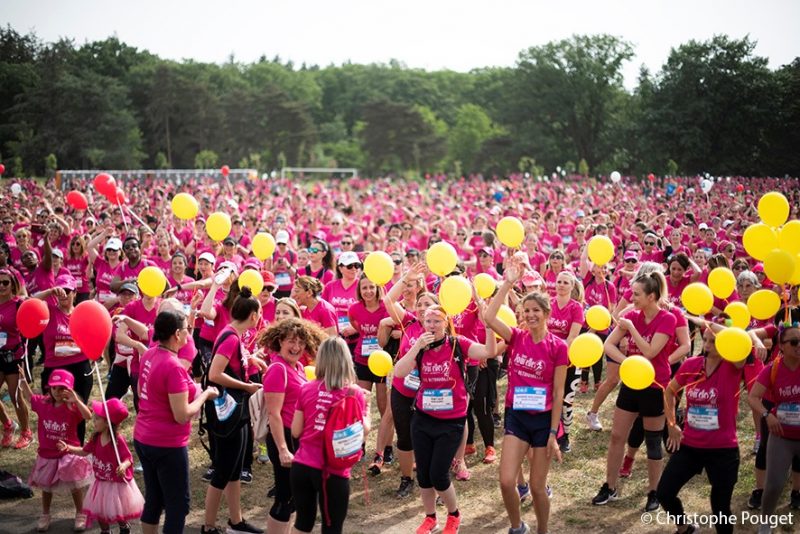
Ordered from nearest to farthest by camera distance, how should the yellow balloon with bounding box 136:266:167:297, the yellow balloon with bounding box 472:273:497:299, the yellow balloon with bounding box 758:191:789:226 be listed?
the yellow balloon with bounding box 472:273:497:299 < the yellow balloon with bounding box 136:266:167:297 < the yellow balloon with bounding box 758:191:789:226

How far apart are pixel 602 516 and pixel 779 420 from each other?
1.84m

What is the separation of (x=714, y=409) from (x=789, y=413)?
0.70 m

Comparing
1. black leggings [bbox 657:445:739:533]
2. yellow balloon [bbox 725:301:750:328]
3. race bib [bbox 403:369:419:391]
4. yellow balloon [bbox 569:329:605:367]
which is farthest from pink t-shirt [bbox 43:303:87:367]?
yellow balloon [bbox 725:301:750:328]

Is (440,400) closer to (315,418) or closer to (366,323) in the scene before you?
(315,418)

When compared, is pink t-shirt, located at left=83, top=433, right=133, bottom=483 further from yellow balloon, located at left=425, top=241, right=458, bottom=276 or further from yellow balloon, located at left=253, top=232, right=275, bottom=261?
yellow balloon, located at left=253, top=232, right=275, bottom=261

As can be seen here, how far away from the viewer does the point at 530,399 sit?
5793 mm

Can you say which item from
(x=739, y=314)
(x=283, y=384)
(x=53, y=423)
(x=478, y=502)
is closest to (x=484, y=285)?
(x=478, y=502)

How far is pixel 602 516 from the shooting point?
6855mm

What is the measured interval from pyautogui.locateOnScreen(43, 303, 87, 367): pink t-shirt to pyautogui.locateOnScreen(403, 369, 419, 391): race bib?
11.3 ft

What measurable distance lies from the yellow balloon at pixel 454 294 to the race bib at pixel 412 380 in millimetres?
851

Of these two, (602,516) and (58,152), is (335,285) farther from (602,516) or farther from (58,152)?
(58,152)

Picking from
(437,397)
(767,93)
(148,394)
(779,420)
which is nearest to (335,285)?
(437,397)

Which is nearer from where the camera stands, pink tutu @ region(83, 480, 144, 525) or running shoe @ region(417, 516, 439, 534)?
pink tutu @ region(83, 480, 144, 525)

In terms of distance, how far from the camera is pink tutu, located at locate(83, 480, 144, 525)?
18.9 feet
